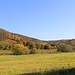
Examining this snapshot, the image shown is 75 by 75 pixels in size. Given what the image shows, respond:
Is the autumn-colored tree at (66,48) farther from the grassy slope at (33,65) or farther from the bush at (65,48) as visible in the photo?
the grassy slope at (33,65)

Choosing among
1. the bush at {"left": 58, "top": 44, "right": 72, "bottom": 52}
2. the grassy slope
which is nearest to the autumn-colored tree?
the bush at {"left": 58, "top": 44, "right": 72, "bottom": 52}

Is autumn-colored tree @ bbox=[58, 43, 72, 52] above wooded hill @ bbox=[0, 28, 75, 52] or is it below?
below

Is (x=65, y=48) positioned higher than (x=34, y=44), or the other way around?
(x=34, y=44)

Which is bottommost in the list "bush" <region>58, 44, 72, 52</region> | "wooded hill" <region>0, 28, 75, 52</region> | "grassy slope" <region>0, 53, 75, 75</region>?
"grassy slope" <region>0, 53, 75, 75</region>

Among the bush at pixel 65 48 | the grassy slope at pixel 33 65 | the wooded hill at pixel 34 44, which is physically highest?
the wooded hill at pixel 34 44

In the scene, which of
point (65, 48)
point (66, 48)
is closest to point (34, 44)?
point (65, 48)

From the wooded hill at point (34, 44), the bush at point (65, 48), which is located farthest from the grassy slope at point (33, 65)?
the wooded hill at point (34, 44)

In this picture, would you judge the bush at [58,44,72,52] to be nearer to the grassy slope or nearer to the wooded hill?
the wooded hill

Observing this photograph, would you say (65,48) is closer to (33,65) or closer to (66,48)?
(66,48)

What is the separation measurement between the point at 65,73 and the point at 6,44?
115m

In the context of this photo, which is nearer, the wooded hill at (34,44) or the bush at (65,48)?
the bush at (65,48)

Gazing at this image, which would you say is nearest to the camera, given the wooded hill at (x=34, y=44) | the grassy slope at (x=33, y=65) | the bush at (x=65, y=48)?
the grassy slope at (x=33, y=65)

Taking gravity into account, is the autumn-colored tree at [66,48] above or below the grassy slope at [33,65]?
above

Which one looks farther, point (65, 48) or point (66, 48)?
point (65, 48)
